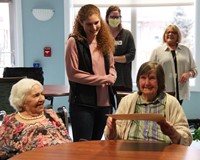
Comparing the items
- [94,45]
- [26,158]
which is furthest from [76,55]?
[26,158]

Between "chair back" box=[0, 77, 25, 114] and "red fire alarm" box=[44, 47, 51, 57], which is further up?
"red fire alarm" box=[44, 47, 51, 57]

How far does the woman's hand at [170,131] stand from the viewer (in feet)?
5.86

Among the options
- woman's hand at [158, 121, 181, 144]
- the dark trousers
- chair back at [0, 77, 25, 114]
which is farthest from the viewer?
chair back at [0, 77, 25, 114]

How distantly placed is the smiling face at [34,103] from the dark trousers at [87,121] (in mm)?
320

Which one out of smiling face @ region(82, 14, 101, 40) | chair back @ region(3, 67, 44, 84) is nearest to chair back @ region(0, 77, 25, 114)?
chair back @ region(3, 67, 44, 84)

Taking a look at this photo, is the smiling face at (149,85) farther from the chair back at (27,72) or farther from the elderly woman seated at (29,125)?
the chair back at (27,72)

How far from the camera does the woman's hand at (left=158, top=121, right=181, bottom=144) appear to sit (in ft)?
5.86

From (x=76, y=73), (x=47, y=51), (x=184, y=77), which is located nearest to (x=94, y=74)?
(x=76, y=73)

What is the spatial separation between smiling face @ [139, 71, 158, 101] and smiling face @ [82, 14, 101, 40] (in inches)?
24.4

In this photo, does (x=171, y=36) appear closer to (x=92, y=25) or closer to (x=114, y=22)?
(x=114, y=22)

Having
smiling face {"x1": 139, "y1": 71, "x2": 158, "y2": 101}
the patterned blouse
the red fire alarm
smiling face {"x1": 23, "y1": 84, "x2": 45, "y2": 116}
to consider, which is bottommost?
the patterned blouse

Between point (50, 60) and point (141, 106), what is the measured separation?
3354 mm

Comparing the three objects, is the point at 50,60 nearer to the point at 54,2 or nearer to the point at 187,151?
the point at 54,2

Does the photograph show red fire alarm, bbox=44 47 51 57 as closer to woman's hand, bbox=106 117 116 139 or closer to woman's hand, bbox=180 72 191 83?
woman's hand, bbox=180 72 191 83
